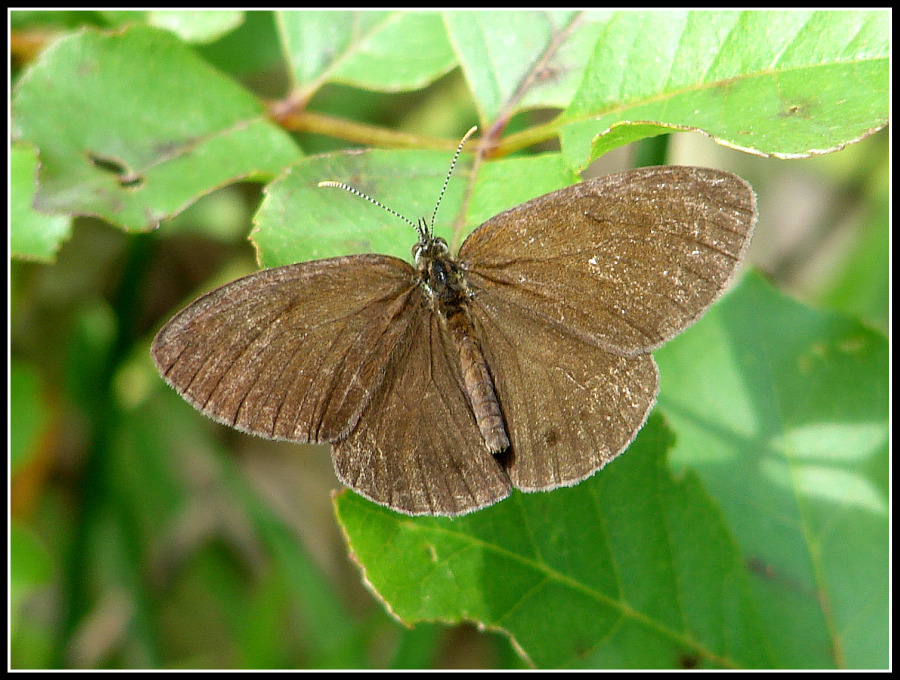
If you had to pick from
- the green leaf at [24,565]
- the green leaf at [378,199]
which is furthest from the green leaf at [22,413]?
the green leaf at [378,199]

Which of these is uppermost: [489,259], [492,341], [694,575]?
[489,259]

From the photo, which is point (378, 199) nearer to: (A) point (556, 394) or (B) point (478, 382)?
(B) point (478, 382)

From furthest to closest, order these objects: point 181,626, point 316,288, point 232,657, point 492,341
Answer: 1. point 181,626
2. point 232,657
3. point 492,341
4. point 316,288

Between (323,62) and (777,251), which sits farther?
(777,251)

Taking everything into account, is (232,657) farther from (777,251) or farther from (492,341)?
(777,251)

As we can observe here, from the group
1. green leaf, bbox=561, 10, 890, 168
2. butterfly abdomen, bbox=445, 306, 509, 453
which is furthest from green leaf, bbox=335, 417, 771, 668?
green leaf, bbox=561, 10, 890, 168

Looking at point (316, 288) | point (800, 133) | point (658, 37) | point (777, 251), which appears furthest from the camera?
point (777, 251)

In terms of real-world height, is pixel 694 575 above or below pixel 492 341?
below

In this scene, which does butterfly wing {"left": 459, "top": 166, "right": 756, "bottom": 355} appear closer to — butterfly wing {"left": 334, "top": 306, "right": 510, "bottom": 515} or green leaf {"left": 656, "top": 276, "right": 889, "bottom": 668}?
butterfly wing {"left": 334, "top": 306, "right": 510, "bottom": 515}

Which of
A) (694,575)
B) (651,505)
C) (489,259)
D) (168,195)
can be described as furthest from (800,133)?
(168,195)
